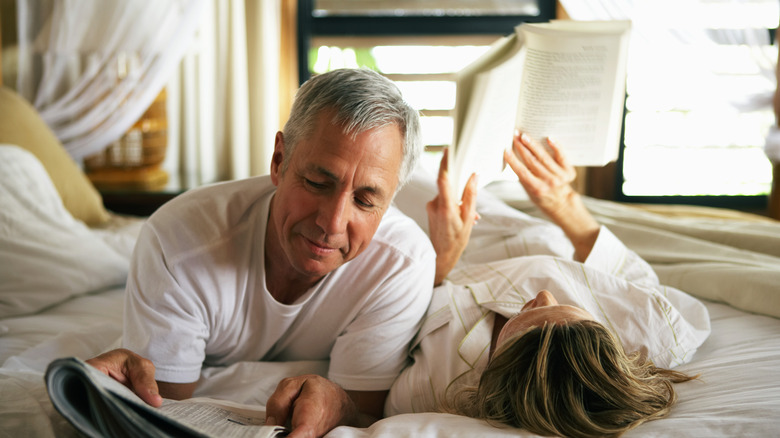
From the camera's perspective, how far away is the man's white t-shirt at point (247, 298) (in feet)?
3.77

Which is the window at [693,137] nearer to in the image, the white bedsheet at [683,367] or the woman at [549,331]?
the white bedsheet at [683,367]

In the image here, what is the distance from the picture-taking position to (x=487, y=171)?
1484mm

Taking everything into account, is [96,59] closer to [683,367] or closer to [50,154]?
[50,154]

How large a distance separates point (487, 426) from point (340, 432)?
21 centimetres

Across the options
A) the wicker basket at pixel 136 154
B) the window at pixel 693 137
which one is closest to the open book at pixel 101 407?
the wicker basket at pixel 136 154

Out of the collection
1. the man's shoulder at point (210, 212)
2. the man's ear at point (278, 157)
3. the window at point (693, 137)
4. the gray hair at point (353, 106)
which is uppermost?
the gray hair at point (353, 106)

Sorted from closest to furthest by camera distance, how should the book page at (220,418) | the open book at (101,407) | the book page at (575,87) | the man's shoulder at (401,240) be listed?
the open book at (101,407), the book page at (220,418), the man's shoulder at (401,240), the book page at (575,87)

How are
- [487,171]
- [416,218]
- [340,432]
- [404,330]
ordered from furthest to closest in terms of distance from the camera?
[416,218] → [487,171] → [404,330] → [340,432]

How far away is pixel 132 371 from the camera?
0.99 m

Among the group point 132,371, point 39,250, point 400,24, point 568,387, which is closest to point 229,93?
point 400,24

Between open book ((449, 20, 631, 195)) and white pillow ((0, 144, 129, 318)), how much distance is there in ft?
3.21

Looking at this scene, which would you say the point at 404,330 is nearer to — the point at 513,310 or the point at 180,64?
the point at 513,310

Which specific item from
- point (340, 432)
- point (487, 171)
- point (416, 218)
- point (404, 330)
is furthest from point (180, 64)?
point (340, 432)

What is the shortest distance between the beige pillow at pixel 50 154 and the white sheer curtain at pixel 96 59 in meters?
0.53
